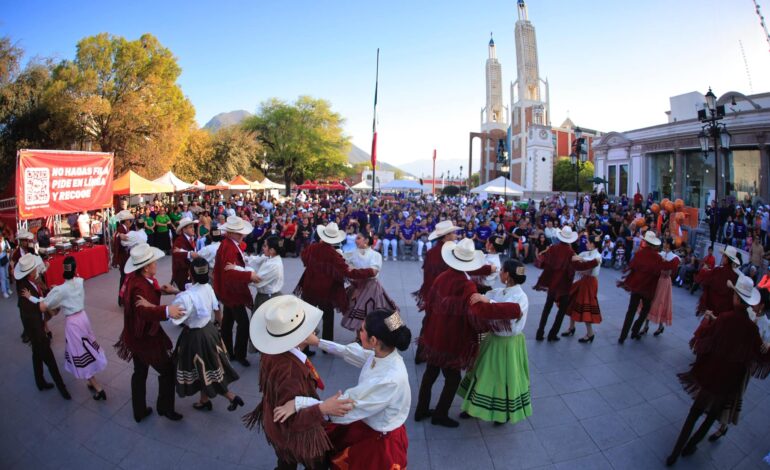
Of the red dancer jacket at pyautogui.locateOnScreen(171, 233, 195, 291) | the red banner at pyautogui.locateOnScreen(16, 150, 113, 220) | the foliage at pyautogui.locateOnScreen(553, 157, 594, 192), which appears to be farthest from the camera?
the foliage at pyautogui.locateOnScreen(553, 157, 594, 192)

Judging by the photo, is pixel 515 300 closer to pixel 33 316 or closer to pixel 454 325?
pixel 454 325

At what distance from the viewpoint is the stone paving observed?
370 cm

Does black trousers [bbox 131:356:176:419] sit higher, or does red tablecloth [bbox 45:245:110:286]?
red tablecloth [bbox 45:245:110:286]

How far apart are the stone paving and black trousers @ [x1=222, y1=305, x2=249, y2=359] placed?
0.28 m

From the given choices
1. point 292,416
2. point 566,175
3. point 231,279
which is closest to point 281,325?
point 292,416

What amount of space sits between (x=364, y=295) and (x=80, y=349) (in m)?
3.37

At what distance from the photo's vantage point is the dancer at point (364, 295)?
5594 millimetres

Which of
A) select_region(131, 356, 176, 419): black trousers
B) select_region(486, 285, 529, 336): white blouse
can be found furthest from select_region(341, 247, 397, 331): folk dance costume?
select_region(131, 356, 176, 419): black trousers

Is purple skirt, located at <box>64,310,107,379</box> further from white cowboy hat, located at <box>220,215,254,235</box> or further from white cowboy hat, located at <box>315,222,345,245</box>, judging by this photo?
white cowboy hat, located at <box>315,222,345,245</box>

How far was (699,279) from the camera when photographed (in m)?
5.68

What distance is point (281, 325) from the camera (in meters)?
2.33

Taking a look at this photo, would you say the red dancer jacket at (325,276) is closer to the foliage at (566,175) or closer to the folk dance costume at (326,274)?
the folk dance costume at (326,274)

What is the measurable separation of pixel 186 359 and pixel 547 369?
4.53 metres

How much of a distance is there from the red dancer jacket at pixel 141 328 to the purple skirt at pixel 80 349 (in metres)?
0.90
